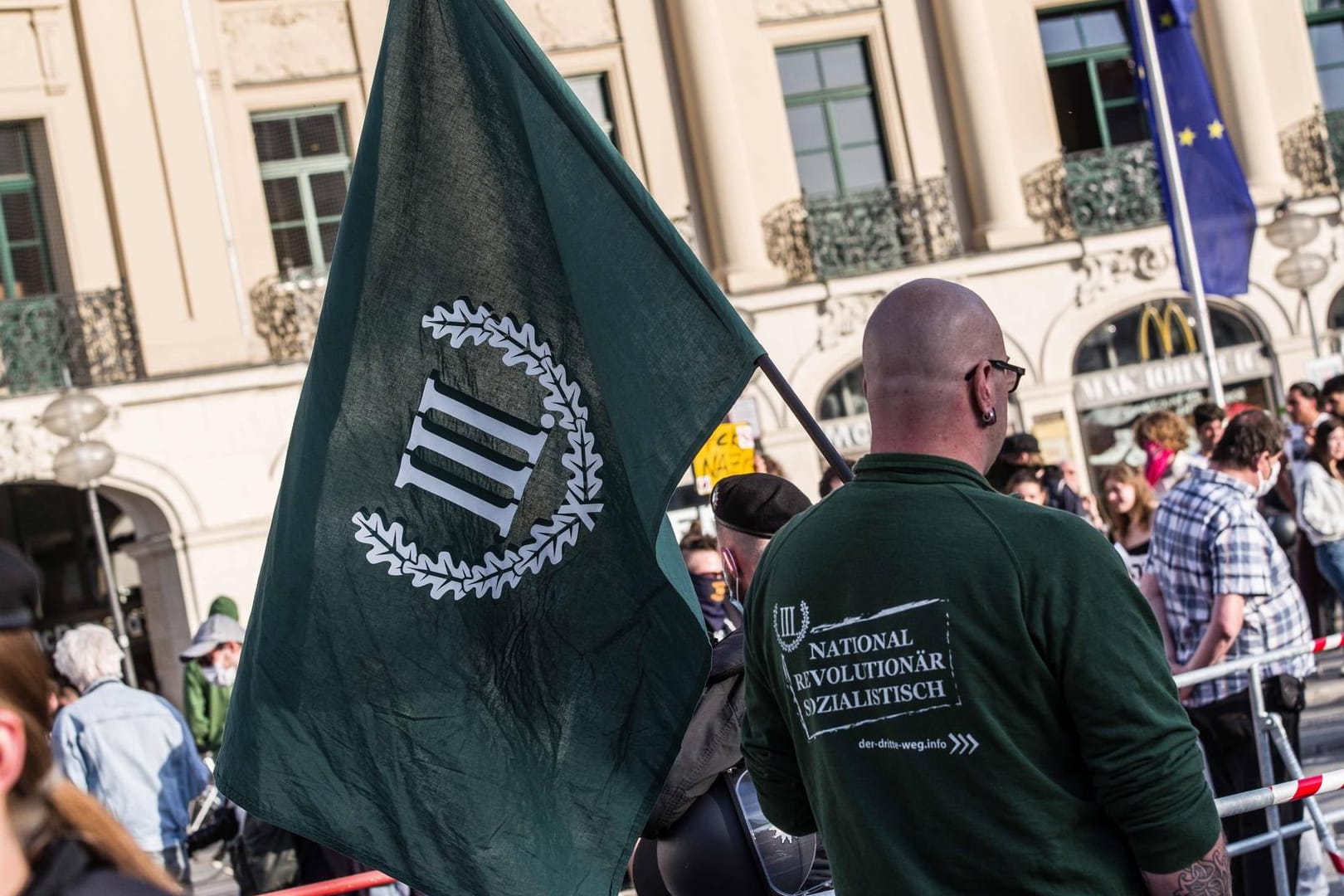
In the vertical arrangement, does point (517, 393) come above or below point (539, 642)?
above

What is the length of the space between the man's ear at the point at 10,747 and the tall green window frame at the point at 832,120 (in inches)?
749

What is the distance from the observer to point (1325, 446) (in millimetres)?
8844

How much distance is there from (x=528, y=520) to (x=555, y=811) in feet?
1.80

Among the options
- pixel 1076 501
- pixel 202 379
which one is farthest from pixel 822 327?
pixel 1076 501

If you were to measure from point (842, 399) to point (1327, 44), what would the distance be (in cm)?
833

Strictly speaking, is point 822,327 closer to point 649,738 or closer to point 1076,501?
point 1076,501

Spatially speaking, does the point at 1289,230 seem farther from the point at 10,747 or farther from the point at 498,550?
the point at 10,747

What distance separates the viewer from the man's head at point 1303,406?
9906 mm

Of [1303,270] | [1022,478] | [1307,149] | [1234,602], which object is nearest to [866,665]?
[1234,602]

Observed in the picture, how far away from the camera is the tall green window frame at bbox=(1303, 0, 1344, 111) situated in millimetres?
21156

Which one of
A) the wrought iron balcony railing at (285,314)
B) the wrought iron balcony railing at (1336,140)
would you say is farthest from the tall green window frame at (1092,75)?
the wrought iron balcony railing at (285,314)

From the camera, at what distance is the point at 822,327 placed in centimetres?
1942

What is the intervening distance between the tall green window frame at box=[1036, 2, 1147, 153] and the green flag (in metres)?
18.8

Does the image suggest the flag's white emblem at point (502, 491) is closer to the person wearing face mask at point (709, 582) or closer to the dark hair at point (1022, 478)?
the person wearing face mask at point (709, 582)
